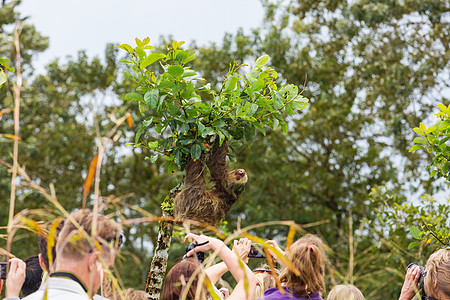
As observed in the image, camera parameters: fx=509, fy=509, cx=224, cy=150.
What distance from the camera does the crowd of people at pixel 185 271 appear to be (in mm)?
1608

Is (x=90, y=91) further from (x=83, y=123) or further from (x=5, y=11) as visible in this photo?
(x=5, y=11)

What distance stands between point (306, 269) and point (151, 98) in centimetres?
123

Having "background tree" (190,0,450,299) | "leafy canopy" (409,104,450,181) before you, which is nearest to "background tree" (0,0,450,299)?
"background tree" (190,0,450,299)

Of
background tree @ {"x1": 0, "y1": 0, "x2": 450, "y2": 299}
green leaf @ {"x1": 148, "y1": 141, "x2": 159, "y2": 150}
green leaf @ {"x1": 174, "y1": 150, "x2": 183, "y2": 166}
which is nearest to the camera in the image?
green leaf @ {"x1": 174, "y1": 150, "x2": 183, "y2": 166}

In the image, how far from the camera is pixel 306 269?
225 cm

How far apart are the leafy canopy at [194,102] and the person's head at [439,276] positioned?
1.08 meters

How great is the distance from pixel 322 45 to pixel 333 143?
2165mm

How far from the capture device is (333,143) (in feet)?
37.2

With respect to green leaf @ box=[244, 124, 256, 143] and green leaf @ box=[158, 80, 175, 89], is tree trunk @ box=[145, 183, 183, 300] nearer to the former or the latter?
green leaf @ box=[244, 124, 256, 143]

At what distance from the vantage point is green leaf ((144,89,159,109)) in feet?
9.11

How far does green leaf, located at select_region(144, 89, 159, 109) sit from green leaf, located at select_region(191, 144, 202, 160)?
1.05 ft

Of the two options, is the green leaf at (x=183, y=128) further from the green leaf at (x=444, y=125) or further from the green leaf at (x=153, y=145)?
the green leaf at (x=444, y=125)

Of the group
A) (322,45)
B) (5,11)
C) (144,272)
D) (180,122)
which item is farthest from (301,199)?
(180,122)

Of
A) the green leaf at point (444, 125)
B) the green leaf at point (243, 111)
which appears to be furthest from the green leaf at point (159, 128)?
the green leaf at point (444, 125)
